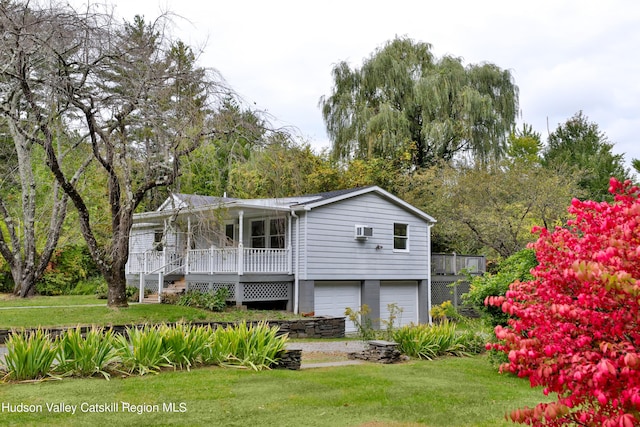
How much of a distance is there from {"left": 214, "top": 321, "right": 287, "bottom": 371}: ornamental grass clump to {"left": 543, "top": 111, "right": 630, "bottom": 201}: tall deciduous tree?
2434 centimetres

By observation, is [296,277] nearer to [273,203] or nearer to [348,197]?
[273,203]

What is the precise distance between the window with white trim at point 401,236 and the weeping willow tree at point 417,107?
754 centimetres

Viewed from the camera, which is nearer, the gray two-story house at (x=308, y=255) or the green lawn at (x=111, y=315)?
the green lawn at (x=111, y=315)

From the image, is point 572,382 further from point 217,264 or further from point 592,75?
point 592,75

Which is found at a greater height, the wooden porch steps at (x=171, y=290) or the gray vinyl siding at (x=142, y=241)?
the gray vinyl siding at (x=142, y=241)

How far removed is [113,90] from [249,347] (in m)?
8.04

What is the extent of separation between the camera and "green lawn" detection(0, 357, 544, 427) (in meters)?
6.11

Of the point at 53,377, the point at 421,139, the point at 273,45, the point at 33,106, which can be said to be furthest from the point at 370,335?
the point at 421,139

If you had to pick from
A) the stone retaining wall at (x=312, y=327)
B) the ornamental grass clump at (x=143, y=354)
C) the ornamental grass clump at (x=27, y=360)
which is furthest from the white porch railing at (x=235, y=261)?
the ornamental grass clump at (x=27, y=360)

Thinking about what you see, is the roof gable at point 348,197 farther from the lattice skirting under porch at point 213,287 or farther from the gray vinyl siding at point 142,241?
the gray vinyl siding at point 142,241

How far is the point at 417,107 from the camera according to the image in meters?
29.2

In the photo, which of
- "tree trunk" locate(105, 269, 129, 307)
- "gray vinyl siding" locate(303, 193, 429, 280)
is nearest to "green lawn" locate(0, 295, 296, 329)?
"tree trunk" locate(105, 269, 129, 307)

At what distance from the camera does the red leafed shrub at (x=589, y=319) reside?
316cm

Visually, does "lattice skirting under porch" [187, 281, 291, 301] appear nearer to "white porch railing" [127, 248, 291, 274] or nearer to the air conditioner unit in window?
"white porch railing" [127, 248, 291, 274]
